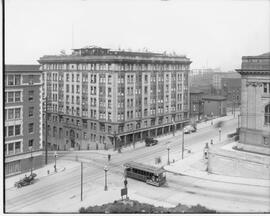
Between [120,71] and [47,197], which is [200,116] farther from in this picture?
[47,197]

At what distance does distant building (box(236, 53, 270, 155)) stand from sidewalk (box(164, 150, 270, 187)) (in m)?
6.20

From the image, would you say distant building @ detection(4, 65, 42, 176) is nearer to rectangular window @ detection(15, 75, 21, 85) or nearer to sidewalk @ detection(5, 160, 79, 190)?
rectangular window @ detection(15, 75, 21, 85)

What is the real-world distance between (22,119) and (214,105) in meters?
72.0

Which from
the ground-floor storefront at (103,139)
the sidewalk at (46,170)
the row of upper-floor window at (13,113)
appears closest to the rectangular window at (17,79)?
the row of upper-floor window at (13,113)

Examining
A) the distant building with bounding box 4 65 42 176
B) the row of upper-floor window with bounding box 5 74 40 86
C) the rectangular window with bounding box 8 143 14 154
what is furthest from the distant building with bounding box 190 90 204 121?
the rectangular window with bounding box 8 143 14 154

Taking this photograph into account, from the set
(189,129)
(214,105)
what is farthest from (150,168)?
(214,105)

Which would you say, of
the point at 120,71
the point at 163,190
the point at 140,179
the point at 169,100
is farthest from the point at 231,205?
the point at 169,100

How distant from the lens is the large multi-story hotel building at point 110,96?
74.0 m

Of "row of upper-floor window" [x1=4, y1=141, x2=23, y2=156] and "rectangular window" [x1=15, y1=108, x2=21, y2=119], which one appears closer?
"row of upper-floor window" [x1=4, y1=141, x2=23, y2=156]

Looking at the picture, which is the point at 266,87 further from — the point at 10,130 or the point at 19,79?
the point at 10,130

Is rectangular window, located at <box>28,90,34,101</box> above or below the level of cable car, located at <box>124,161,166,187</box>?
above

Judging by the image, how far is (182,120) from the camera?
9262cm

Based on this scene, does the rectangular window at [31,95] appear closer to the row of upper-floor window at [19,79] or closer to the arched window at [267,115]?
the row of upper-floor window at [19,79]

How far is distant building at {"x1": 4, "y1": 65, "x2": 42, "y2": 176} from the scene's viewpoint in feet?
171
